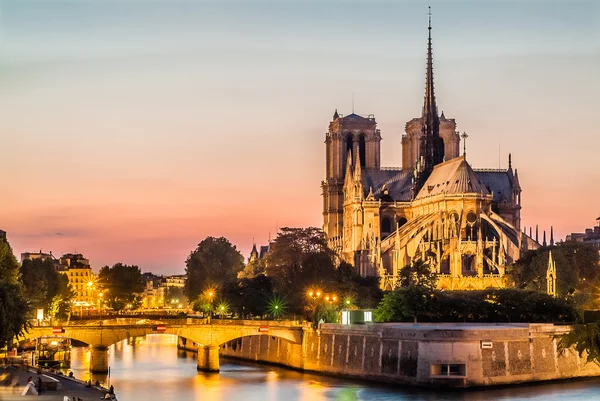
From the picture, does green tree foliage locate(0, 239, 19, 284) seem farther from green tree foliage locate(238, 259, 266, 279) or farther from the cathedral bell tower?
the cathedral bell tower

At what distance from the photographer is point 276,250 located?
127m

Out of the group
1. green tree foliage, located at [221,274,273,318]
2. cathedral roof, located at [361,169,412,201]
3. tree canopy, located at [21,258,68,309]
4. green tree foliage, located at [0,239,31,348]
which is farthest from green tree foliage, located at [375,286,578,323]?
cathedral roof, located at [361,169,412,201]

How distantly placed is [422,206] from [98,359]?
67.9 metres

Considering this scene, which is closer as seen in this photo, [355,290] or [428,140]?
[355,290]

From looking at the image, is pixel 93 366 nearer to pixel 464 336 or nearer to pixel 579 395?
pixel 464 336

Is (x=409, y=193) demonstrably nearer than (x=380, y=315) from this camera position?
Result: No

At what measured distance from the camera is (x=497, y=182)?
502ft

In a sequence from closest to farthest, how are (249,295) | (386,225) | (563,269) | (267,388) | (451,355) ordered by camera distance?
(451,355), (267,388), (563,269), (249,295), (386,225)

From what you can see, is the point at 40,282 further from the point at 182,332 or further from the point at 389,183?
the point at 389,183

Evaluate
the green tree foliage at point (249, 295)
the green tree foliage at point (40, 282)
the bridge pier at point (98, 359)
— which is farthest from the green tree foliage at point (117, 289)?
the bridge pier at point (98, 359)

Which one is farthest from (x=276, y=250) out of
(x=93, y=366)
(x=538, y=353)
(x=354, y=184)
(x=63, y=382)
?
(x=63, y=382)

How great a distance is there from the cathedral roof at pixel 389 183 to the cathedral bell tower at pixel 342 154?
17.3 ft

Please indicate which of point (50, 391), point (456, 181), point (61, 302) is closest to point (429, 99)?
point (456, 181)

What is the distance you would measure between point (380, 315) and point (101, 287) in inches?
4344
